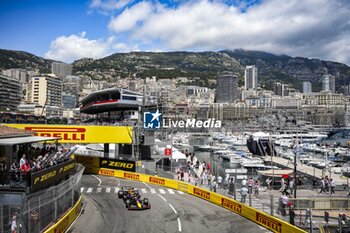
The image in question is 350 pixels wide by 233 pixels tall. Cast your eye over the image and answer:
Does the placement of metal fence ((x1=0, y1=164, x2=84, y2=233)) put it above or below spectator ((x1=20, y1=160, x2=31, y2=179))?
below

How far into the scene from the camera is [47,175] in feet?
73.1

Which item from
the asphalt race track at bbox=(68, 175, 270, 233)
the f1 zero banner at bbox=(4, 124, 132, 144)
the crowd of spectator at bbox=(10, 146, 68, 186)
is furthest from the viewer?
the f1 zero banner at bbox=(4, 124, 132, 144)

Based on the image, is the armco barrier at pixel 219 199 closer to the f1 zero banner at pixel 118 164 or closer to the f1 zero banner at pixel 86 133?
the f1 zero banner at pixel 118 164

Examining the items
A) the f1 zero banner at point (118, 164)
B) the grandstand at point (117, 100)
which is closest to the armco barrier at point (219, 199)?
the f1 zero banner at point (118, 164)

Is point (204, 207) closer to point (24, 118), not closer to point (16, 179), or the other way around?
point (16, 179)

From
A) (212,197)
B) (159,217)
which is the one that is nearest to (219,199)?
(212,197)

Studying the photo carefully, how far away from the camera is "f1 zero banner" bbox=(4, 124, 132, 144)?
41969mm

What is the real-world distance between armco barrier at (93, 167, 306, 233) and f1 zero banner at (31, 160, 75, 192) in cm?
1168

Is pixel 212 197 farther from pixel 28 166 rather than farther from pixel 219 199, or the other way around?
pixel 28 166

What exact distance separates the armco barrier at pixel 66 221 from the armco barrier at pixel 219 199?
1101cm

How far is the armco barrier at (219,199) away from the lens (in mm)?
20778

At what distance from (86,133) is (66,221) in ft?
75.6

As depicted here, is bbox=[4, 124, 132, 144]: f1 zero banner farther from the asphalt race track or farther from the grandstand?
the grandstand

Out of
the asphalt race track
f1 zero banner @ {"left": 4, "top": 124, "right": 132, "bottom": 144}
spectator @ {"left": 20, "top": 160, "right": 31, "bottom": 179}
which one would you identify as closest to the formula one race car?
the asphalt race track
